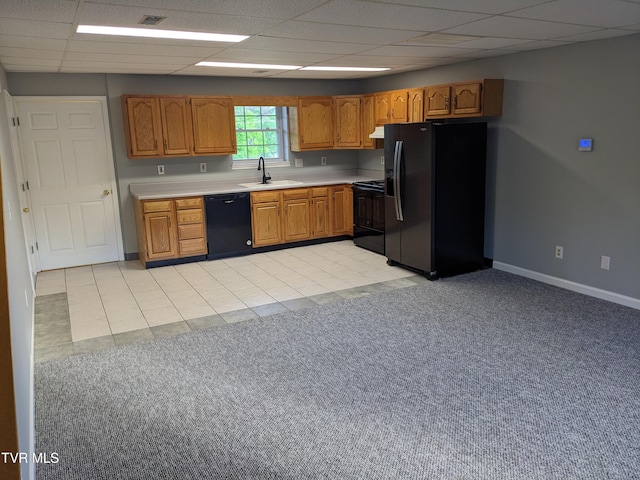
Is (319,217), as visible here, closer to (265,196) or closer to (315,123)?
(265,196)

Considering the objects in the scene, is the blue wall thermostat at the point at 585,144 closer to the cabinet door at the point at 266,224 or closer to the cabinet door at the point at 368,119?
the cabinet door at the point at 368,119

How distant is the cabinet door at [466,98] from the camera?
16.6 feet

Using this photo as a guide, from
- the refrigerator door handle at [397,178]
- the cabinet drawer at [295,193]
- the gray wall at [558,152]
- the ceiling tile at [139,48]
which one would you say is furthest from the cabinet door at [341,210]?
the ceiling tile at [139,48]

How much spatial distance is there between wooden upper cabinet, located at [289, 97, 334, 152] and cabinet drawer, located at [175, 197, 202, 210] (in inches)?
69.2

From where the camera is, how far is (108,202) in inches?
246

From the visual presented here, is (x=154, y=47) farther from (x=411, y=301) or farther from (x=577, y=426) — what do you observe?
(x=577, y=426)

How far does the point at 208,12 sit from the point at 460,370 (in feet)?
8.97

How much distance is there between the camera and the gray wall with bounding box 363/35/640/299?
417cm

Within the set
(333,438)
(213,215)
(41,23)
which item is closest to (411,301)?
(333,438)

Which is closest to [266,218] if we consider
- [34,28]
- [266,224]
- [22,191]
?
[266,224]

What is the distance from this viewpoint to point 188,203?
611 centimetres

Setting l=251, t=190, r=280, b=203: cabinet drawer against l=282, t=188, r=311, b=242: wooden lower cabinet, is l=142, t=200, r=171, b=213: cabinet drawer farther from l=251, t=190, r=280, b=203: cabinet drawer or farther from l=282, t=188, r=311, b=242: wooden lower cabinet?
l=282, t=188, r=311, b=242: wooden lower cabinet

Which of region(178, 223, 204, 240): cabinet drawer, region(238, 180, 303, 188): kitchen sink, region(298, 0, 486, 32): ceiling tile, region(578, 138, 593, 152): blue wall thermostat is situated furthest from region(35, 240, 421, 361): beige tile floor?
region(298, 0, 486, 32): ceiling tile

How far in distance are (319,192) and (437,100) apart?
2088 millimetres
